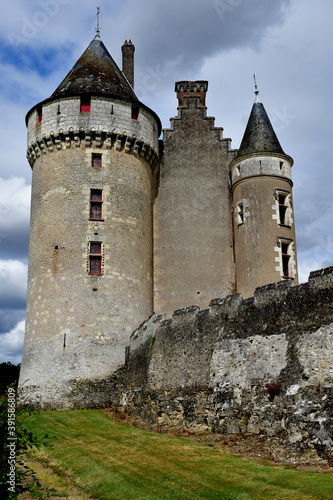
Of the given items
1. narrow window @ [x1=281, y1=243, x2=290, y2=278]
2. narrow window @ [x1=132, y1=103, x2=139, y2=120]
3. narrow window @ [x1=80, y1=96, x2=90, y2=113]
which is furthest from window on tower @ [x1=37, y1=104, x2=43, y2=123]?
narrow window @ [x1=281, y1=243, x2=290, y2=278]

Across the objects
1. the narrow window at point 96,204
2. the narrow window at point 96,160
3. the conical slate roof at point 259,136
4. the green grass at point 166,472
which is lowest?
the green grass at point 166,472

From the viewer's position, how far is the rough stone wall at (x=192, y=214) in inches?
1217

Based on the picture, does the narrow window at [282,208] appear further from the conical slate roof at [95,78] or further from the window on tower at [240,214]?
the conical slate roof at [95,78]

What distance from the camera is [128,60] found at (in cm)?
3544

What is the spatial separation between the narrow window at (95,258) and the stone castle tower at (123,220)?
10 cm

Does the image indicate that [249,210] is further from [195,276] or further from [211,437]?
[211,437]

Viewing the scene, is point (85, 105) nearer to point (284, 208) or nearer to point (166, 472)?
point (284, 208)

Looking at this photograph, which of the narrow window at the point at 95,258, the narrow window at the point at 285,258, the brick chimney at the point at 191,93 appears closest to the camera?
the narrow window at the point at 95,258

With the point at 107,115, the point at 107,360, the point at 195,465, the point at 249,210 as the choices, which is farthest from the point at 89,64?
the point at 195,465

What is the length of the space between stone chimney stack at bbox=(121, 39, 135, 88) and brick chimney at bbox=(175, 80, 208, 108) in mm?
2962

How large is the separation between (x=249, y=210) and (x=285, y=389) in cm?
1511

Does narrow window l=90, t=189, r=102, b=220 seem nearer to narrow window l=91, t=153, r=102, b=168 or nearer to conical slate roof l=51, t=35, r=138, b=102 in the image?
narrow window l=91, t=153, r=102, b=168

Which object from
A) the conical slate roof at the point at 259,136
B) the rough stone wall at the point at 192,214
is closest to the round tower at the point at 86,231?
the rough stone wall at the point at 192,214

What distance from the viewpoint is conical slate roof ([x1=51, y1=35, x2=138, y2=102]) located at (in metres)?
28.9
